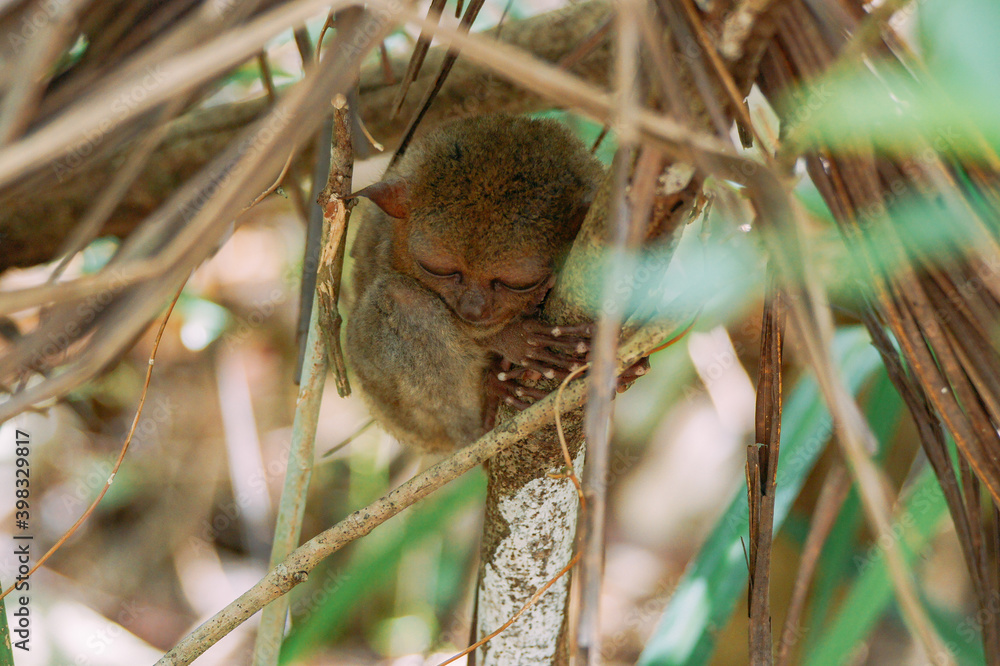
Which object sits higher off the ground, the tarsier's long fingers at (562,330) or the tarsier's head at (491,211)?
the tarsier's head at (491,211)

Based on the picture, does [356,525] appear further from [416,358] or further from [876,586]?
[876,586]

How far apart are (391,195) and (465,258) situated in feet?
1.02

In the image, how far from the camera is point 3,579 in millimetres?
3633

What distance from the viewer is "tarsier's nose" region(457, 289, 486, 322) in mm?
2145

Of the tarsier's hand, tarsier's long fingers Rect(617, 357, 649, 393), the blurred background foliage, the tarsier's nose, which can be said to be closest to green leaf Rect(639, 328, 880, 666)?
the blurred background foliage

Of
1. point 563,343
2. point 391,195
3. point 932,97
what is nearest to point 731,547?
point 563,343

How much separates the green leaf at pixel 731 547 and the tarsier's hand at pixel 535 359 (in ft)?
2.98

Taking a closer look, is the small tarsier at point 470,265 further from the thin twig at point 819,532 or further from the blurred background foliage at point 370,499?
the thin twig at point 819,532

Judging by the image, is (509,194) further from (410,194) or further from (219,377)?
(219,377)

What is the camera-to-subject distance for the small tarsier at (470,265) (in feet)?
6.99

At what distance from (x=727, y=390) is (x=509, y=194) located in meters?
2.59

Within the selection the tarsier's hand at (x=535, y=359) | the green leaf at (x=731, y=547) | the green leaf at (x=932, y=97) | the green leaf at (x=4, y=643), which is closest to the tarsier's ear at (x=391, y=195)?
the tarsier's hand at (x=535, y=359)

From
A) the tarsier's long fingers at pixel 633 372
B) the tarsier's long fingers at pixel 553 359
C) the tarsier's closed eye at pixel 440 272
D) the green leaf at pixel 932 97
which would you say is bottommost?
the green leaf at pixel 932 97

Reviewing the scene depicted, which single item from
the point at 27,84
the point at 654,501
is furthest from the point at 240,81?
the point at 654,501
